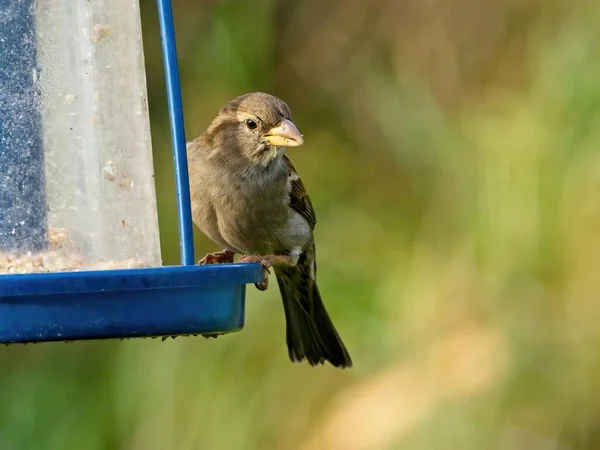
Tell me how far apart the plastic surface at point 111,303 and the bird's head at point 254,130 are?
1.53 m

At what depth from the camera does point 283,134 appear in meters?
4.14

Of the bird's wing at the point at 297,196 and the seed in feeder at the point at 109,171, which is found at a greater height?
the bird's wing at the point at 297,196

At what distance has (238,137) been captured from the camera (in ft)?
14.2

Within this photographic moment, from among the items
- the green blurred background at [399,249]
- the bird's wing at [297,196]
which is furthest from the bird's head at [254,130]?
the green blurred background at [399,249]

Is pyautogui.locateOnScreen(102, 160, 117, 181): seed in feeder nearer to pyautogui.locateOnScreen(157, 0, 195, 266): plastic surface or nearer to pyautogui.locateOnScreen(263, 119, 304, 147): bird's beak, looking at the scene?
pyautogui.locateOnScreen(157, 0, 195, 266): plastic surface

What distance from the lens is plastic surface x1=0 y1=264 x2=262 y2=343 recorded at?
7.86 feet

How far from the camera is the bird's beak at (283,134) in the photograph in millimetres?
4090

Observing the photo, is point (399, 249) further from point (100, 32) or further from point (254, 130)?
point (100, 32)

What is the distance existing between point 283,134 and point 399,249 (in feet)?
6.16

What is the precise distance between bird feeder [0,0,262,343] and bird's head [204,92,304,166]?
112 centimetres

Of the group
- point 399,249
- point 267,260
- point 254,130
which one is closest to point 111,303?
point 267,260

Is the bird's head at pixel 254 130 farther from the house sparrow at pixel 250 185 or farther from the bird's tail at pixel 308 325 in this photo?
the bird's tail at pixel 308 325

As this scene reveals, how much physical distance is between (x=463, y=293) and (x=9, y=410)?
212 centimetres

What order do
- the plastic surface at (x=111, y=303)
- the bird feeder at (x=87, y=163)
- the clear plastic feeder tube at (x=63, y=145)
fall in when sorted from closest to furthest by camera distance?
the plastic surface at (x=111, y=303)
the bird feeder at (x=87, y=163)
the clear plastic feeder tube at (x=63, y=145)
